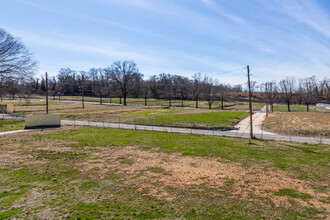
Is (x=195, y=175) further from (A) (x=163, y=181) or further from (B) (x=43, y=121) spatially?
(B) (x=43, y=121)

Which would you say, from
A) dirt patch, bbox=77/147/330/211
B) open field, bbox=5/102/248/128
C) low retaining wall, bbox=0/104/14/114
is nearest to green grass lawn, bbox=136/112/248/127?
open field, bbox=5/102/248/128

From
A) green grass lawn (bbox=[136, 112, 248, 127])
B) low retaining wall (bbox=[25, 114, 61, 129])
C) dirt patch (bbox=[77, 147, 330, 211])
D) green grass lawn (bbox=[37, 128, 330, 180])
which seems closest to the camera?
dirt patch (bbox=[77, 147, 330, 211])

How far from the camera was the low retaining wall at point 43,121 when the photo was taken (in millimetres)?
32450

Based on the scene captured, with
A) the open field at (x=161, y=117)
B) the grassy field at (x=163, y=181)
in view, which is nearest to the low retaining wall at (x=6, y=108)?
the open field at (x=161, y=117)

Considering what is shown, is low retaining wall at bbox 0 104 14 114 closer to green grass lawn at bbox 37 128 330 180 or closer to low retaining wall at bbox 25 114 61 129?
low retaining wall at bbox 25 114 61 129

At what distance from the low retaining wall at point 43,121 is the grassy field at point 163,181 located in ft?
35.4

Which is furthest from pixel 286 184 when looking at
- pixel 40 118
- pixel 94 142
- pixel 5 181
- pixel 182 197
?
pixel 40 118

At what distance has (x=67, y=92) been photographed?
148 meters

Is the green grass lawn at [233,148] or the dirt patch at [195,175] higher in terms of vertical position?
the green grass lawn at [233,148]

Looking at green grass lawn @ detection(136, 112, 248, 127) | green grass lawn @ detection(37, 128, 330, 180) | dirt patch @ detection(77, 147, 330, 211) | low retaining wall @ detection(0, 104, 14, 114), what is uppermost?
low retaining wall @ detection(0, 104, 14, 114)

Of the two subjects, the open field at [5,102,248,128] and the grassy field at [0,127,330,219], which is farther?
the open field at [5,102,248,128]

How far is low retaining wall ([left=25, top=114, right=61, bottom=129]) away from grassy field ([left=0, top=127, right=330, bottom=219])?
10.8 metres

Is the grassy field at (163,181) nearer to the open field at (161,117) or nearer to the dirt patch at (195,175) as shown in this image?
the dirt patch at (195,175)

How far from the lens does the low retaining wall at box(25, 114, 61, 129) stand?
1278 inches
